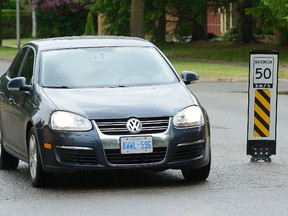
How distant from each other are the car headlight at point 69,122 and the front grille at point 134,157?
32 cm

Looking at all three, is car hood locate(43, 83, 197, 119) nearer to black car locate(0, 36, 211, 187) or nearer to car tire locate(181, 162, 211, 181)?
black car locate(0, 36, 211, 187)

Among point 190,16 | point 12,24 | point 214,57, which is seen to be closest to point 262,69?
point 214,57

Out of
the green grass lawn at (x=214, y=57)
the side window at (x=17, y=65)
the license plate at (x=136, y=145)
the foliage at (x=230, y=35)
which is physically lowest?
the foliage at (x=230, y=35)

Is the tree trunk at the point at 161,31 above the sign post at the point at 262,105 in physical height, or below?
below

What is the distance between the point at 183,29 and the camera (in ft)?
196

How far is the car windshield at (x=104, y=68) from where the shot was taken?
11609 millimetres

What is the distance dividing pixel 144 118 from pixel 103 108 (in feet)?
1.32

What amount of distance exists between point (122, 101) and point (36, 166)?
1.04 meters

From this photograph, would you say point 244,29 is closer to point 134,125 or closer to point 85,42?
point 85,42

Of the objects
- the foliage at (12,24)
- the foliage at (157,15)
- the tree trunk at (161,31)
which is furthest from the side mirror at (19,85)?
the foliage at (12,24)

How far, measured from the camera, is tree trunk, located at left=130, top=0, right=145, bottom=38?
46500mm

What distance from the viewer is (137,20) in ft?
153

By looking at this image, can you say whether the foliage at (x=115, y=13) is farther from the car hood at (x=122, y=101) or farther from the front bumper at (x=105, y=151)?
the front bumper at (x=105, y=151)

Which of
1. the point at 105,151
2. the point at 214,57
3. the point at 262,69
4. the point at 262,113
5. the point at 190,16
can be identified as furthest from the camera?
the point at 190,16
